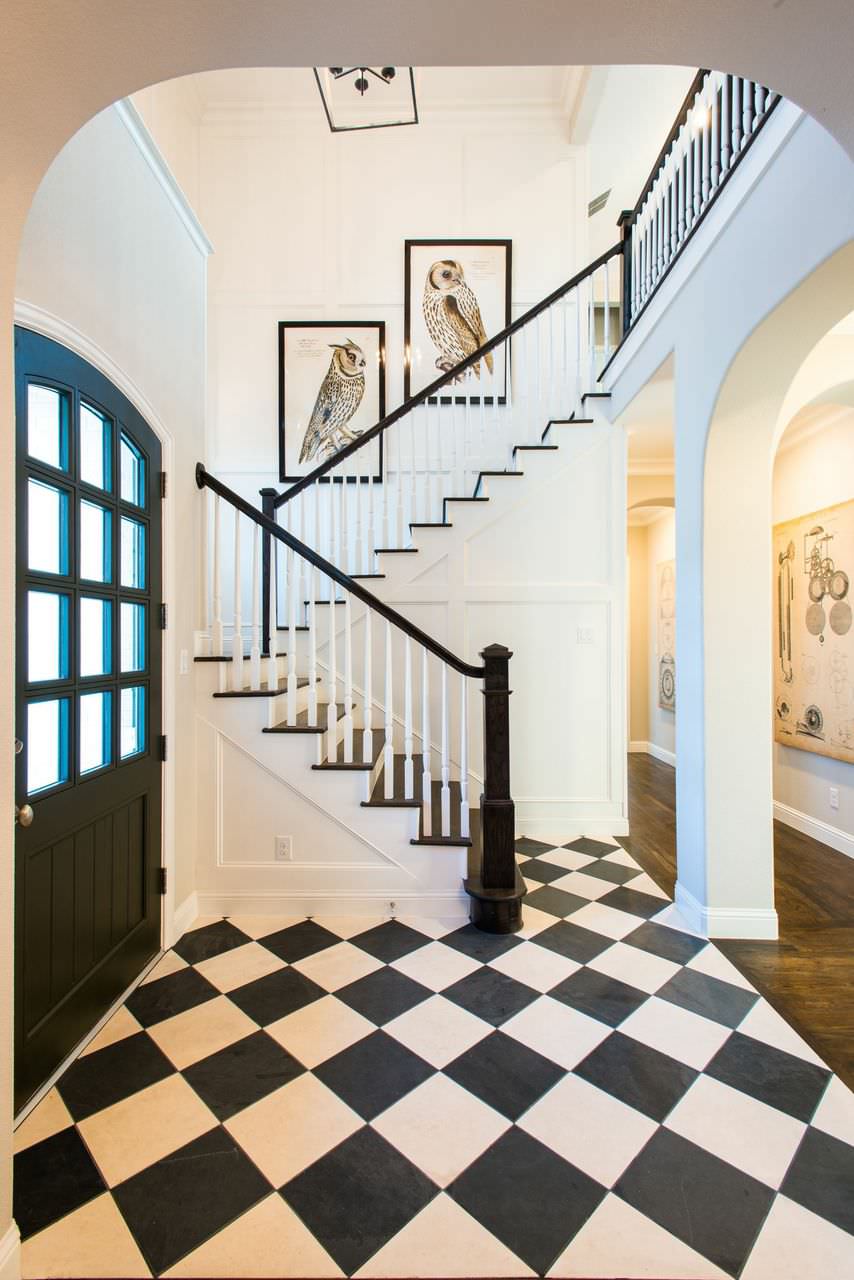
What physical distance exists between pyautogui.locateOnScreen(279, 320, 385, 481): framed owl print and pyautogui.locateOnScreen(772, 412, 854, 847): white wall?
3.02 metres

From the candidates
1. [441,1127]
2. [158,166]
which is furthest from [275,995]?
[158,166]

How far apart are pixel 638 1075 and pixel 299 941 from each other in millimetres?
1378

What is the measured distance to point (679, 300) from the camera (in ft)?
8.68

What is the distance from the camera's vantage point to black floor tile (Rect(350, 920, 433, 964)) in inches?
88.6

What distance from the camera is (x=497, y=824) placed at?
8.04 feet

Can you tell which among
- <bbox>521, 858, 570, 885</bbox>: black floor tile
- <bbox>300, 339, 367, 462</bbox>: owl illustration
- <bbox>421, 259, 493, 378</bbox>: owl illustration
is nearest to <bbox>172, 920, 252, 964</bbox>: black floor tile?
<bbox>521, 858, 570, 885</bbox>: black floor tile

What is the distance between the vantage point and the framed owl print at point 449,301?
429cm

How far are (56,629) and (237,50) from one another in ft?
4.76

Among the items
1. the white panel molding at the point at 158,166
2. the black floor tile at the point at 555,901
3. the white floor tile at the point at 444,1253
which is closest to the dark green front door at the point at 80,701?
the white panel molding at the point at 158,166

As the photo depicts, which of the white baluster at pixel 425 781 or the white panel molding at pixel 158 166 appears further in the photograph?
the white baluster at pixel 425 781

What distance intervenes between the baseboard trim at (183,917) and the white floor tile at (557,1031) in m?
1.43

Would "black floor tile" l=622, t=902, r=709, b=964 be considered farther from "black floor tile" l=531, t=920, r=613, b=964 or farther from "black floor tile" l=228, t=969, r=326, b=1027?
"black floor tile" l=228, t=969, r=326, b=1027

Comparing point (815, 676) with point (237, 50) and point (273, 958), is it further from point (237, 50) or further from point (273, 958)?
point (237, 50)

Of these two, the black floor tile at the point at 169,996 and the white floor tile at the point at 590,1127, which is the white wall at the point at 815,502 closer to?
the white floor tile at the point at 590,1127
